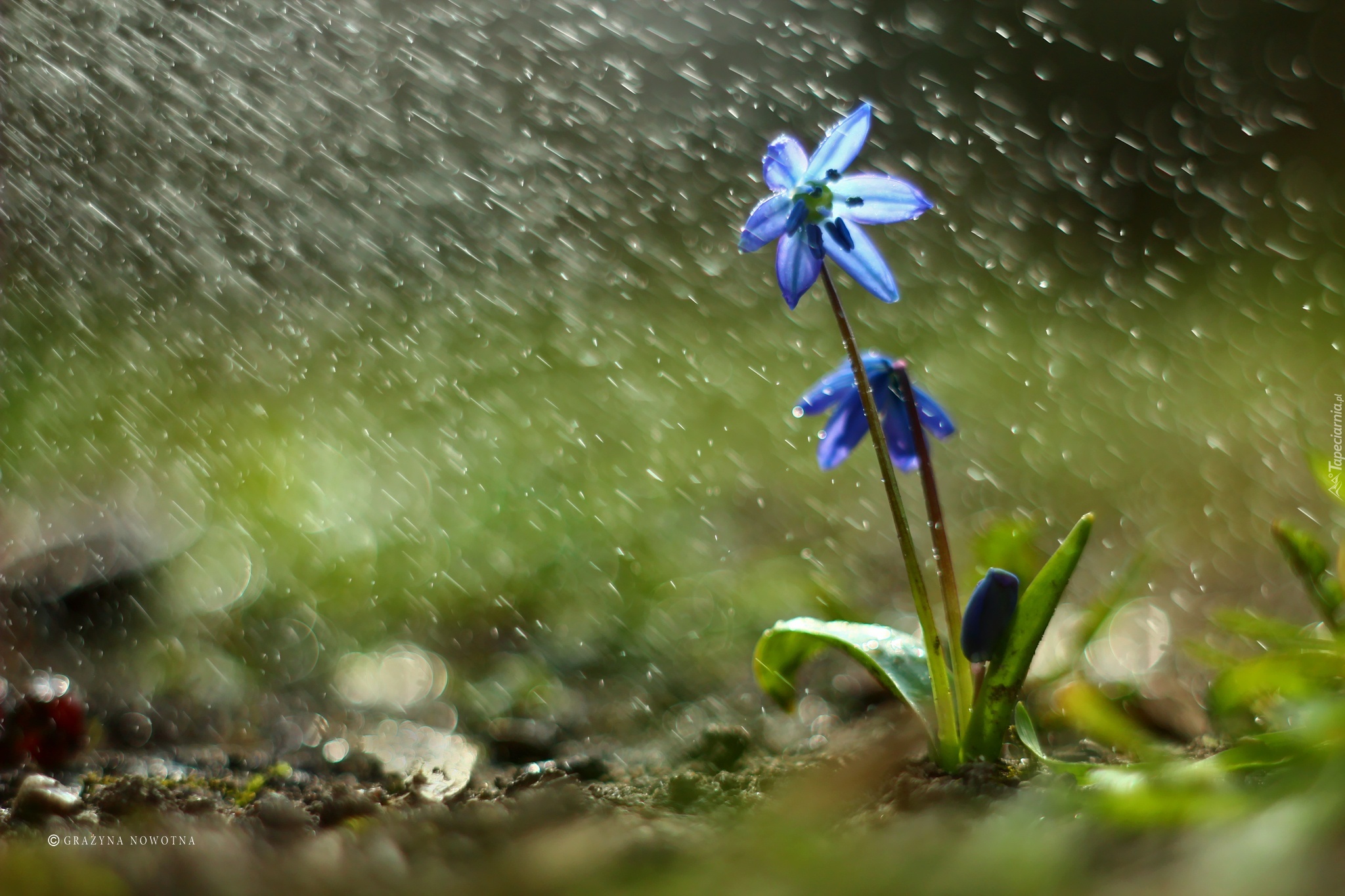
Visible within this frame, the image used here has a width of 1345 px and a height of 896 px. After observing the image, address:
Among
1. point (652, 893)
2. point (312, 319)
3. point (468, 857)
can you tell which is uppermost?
point (652, 893)

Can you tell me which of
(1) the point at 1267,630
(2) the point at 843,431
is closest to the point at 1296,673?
(1) the point at 1267,630

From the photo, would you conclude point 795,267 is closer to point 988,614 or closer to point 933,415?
point 933,415

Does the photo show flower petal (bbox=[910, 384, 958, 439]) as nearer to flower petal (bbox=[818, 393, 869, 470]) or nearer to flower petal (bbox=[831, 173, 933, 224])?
flower petal (bbox=[818, 393, 869, 470])

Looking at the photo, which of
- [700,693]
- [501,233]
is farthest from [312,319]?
[700,693]

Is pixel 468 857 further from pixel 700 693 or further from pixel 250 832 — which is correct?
pixel 700 693

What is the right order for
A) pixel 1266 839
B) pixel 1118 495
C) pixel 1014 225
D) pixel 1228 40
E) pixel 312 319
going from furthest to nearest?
pixel 1014 225 → pixel 1228 40 → pixel 312 319 → pixel 1118 495 → pixel 1266 839

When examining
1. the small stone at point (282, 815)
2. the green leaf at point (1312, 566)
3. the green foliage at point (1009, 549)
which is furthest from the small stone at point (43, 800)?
the green leaf at point (1312, 566)
